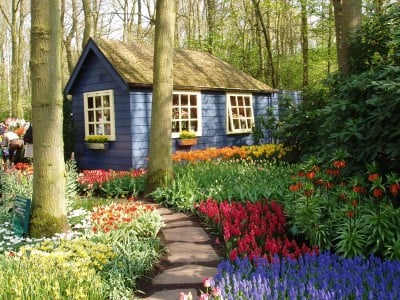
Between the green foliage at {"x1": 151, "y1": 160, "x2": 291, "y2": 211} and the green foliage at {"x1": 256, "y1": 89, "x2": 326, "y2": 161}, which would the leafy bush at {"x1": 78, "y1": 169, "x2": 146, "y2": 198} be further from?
the green foliage at {"x1": 256, "y1": 89, "x2": 326, "y2": 161}

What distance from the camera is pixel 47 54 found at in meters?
4.26

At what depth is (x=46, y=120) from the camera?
4250 mm

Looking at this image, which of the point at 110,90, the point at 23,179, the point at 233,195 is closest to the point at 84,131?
the point at 110,90

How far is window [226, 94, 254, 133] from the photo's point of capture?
12.9 meters

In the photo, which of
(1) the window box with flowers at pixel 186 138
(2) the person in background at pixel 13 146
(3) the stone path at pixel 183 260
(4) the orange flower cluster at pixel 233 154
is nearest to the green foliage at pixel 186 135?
(1) the window box with flowers at pixel 186 138

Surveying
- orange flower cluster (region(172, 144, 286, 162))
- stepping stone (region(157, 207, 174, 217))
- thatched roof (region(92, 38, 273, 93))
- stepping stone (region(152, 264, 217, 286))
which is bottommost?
stepping stone (region(152, 264, 217, 286))

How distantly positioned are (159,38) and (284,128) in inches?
150

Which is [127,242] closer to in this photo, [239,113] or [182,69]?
[182,69]

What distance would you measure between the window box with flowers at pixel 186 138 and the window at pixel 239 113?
1.77m

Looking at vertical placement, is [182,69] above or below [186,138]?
above

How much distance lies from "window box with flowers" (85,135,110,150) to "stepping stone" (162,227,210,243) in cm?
645

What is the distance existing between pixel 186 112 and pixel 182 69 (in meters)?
1.45

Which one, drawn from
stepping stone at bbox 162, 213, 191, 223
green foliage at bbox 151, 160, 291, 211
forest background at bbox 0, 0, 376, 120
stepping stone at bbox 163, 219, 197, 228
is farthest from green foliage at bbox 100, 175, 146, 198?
forest background at bbox 0, 0, 376, 120

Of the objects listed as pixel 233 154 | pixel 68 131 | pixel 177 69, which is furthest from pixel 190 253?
pixel 68 131
